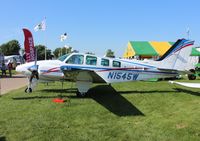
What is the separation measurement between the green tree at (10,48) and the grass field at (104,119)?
104758 millimetres

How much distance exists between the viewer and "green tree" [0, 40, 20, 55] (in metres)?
109

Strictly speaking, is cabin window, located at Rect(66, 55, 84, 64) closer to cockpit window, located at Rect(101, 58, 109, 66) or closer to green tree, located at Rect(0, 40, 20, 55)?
cockpit window, located at Rect(101, 58, 109, 66)

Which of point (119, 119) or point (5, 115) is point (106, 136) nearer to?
point (119, 119)

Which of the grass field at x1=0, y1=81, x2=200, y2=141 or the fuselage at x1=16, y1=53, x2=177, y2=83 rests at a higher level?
the fuselage at x1=16, y1=53, x2=177, y2=83

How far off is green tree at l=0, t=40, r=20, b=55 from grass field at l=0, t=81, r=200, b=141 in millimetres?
104758

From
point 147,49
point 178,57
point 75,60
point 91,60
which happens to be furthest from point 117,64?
point 147,49

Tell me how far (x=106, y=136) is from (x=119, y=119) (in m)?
1.69

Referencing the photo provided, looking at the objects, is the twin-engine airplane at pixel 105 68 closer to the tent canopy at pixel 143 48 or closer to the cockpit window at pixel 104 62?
the cockpit window at pixel 104 62

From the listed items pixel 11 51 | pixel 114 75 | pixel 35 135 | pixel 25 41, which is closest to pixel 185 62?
pixel 114 75

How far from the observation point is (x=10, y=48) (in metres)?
110

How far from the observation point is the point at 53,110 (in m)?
8.72

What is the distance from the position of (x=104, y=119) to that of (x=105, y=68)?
484cm

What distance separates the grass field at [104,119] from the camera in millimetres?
6035

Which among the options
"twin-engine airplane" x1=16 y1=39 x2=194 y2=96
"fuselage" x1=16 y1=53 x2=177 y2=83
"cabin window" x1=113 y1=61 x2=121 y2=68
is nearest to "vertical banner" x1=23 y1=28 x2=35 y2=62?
"twin-engine airplane" x1=16 y1=39 x2=194 y2=96
